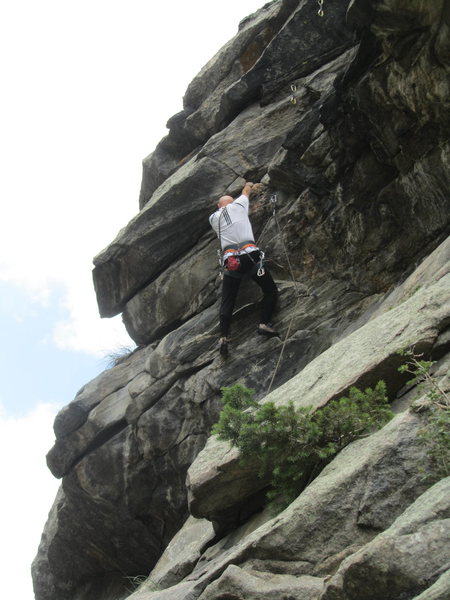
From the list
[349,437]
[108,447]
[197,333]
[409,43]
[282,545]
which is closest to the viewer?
[282,545]

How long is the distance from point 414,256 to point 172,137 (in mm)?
8810

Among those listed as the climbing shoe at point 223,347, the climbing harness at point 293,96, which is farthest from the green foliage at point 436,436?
the climbing harness at point 293,96

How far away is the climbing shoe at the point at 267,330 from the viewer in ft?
42.1

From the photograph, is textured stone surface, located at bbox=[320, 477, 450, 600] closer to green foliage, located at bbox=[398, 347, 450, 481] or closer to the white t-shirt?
green foliage, located at bbox=[398, 347, 450, 481]

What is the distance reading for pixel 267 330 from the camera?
1282 centimetres

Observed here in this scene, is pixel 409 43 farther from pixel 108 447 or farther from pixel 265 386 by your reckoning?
pixel 108 447

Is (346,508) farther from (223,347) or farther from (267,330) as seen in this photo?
(223,347)

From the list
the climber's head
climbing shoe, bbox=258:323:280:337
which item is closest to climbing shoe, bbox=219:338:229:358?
climbing shoe, bbox=258:323:280:337

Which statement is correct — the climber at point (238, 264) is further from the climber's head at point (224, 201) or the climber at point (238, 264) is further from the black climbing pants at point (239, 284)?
the climber's head at point (224, 201)

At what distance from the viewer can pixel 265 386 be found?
41.5 feet

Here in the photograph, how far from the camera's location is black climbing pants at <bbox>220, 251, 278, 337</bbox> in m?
13.1

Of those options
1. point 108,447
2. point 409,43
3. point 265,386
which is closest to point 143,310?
point 108,447

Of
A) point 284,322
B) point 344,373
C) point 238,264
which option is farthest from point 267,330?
Answer: point 344,373

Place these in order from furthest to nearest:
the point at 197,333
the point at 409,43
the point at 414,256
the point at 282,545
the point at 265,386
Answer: the point at 197,333
the point at 265,386
the point at 414,256
the point at 409,43
the point at 282,545
